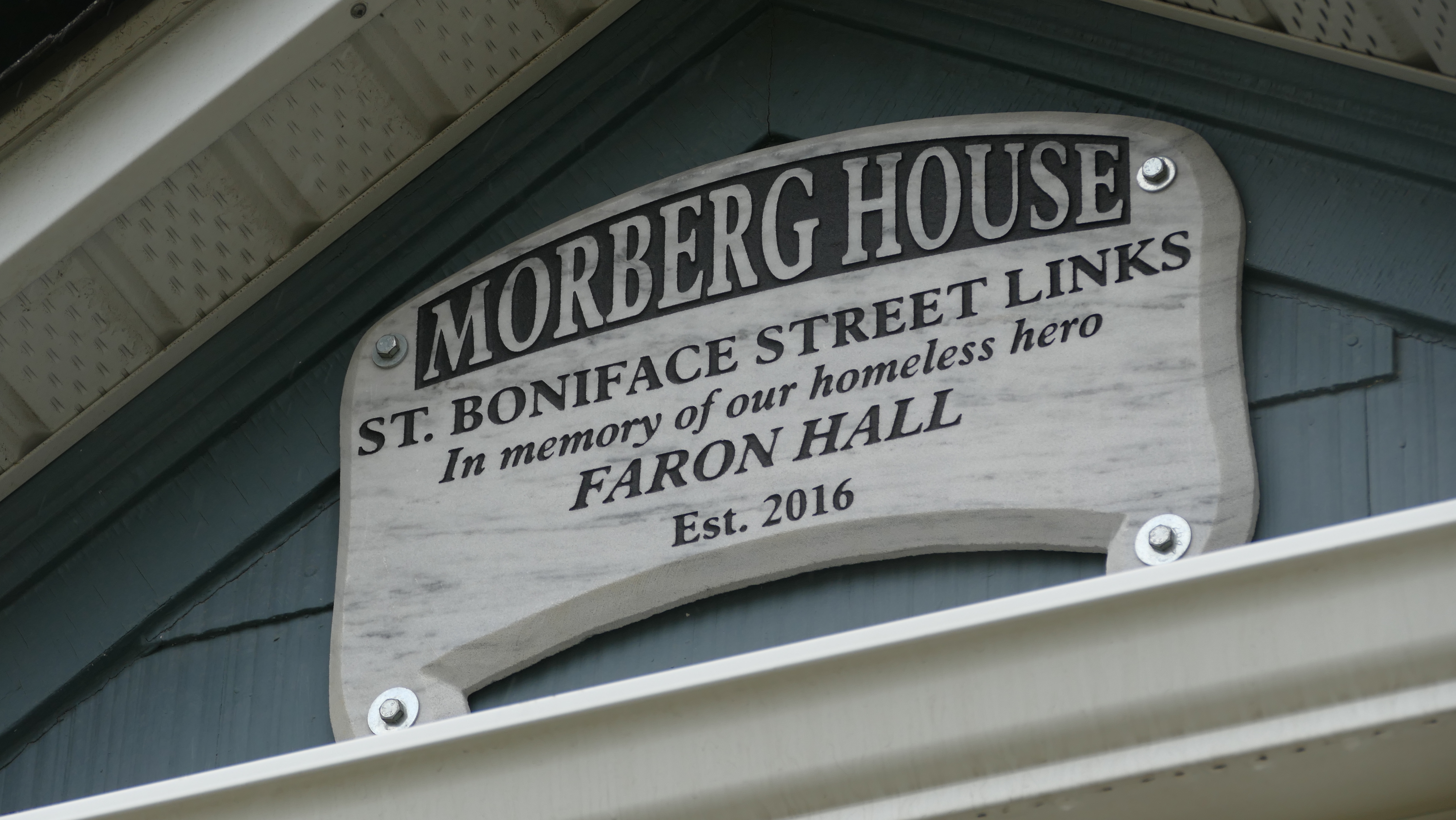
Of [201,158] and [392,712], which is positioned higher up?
[201,158]

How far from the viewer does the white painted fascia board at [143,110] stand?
2.33 metres

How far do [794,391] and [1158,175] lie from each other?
589 millimetres

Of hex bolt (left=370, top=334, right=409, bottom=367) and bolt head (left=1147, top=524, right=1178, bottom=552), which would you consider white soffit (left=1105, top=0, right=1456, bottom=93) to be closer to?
bolt head (left=1147, top=524, right=1178, bottom=552)

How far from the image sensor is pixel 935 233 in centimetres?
240

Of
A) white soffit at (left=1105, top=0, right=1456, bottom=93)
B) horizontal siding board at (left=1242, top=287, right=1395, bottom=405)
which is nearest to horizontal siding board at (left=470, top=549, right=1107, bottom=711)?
horizontal siding board at (left=1242, top=287, right=1395, bottom=405)

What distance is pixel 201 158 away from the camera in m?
2.58

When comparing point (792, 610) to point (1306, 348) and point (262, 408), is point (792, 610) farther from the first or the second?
point (262, 408)

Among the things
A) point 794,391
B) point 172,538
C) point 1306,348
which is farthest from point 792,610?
point 172,538

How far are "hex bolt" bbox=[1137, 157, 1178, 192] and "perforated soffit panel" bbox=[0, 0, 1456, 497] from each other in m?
0.24

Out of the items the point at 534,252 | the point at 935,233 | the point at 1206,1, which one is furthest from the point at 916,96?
the point at 534,252

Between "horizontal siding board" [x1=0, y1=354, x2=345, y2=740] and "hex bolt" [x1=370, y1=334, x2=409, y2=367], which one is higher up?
"hex bolt" [x1=370, y1=334, x2=409, y2=367]

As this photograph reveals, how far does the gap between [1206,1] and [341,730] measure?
1629mm

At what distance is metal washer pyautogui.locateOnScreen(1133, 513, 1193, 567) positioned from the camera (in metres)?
2.05

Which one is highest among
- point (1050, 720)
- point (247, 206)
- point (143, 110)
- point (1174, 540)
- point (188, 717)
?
point (247, 206)
